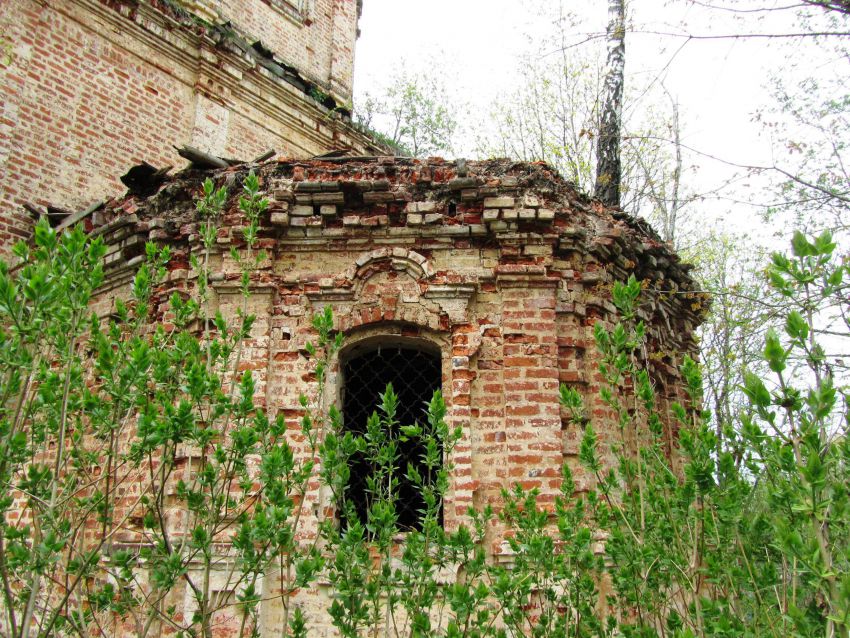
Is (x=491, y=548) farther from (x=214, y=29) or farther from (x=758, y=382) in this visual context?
(x=214, y=29)

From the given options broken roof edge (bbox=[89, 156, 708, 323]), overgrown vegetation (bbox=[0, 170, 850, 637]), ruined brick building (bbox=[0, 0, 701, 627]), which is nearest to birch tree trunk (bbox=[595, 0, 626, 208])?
ruined brick building (bbox=[0, 0, 701, 627])

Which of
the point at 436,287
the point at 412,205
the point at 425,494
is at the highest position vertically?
the point at 412,205

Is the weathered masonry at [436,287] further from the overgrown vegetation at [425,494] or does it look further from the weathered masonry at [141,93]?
the weathered masonry at [141,93]

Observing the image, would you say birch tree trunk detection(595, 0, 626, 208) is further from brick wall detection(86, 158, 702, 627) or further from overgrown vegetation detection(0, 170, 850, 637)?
overgrown vegetation detection(0, 170, 850, 637)

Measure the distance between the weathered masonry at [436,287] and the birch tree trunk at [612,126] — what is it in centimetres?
466

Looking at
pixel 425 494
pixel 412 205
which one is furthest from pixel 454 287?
pixel 425 494

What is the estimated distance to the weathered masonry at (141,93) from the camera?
9047 mm

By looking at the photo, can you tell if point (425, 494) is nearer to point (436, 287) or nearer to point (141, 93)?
point (436, 287)

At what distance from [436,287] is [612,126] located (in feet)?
21.0

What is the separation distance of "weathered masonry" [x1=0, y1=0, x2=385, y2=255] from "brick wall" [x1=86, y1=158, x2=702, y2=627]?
2.97 metres

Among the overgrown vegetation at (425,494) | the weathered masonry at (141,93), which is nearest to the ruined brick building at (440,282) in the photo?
the overgrown vegetation at (425,494)

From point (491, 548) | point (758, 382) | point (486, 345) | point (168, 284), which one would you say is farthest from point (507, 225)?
point (758, 382)

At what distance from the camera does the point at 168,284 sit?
20.8 ft

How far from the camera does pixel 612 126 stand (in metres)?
10.8
